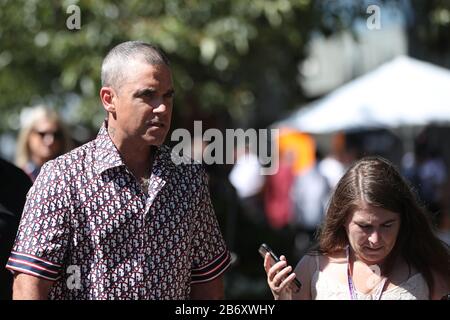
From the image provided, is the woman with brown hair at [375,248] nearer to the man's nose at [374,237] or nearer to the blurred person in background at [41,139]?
the man's nose at [374,237]

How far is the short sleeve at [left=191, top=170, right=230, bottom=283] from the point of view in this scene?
3309 millimetres

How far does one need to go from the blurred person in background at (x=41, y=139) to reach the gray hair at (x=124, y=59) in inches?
123

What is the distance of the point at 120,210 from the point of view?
307 cm

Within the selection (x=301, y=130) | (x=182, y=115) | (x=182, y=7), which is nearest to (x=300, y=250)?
(x=301, y=130)

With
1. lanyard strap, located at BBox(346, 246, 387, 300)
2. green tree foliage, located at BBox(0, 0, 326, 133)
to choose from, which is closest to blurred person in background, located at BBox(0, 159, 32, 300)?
lanyard strap, located at BBox(346, 246, 387, 300)

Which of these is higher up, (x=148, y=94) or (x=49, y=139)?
(x=49, y=139)

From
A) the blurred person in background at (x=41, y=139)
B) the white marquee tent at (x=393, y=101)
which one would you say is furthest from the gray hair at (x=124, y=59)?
the white marquee tent at (x=393, y=101)

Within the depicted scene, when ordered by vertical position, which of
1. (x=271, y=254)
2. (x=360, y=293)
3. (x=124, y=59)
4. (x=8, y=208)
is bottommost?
(x=360, y=293)

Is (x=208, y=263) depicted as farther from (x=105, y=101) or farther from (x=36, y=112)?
(x=36, y=112)

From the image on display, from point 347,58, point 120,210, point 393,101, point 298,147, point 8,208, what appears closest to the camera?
point 120,210

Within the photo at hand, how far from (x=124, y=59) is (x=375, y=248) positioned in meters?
1.17

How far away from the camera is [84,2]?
27.4 ft

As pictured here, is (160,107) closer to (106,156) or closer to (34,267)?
(106,156)

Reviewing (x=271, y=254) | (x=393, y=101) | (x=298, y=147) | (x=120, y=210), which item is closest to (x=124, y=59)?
(x=120, y=210)
